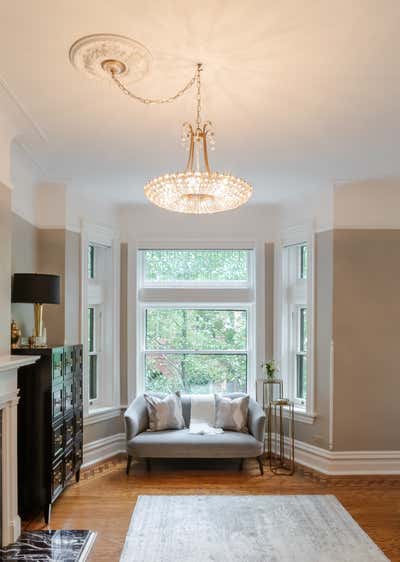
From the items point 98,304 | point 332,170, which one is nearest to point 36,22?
point 332,170

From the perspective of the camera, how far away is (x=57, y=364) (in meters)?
4.13

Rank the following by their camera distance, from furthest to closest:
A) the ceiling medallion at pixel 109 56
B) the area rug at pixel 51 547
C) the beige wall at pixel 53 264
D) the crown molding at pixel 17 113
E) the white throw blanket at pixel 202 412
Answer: the white throw blanket at pixel 202 412 < the beige wall at pixel 53 264 < the area rug at pixel 51 547 < the crown molding at pixel 17 113 < the ceiling medallion at pixel 109 56

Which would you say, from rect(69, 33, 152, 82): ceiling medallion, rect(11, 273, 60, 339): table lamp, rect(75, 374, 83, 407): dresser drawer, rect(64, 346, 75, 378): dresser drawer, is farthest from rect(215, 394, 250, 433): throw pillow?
rect(69, 33, 152, 82): ceiling medallion

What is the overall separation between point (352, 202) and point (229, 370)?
2468mm

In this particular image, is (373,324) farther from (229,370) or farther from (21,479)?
(21,479)

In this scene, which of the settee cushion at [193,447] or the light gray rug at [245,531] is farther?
the settee cushion at [193,447]

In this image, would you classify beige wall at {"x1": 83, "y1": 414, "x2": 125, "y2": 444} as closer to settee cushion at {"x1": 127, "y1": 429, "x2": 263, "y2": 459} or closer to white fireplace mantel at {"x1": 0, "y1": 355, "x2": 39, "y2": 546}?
settee cushion at {"x1": 127, "y1": 429, "x2": 263, "y2": 459}

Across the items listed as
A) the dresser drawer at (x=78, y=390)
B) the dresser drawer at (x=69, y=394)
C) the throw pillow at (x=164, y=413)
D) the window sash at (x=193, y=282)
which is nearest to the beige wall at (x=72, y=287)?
the dresser drawer at (x=78, y=390)

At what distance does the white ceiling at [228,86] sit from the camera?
2215mm

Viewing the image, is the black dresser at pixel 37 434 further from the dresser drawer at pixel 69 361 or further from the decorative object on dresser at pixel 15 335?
the dresser drawer at pixel 69 361

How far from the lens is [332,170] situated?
4703mm

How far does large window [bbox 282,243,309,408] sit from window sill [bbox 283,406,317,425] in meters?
0.16

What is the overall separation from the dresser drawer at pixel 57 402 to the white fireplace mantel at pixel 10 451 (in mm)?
442

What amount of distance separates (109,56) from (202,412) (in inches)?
165
